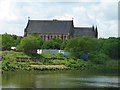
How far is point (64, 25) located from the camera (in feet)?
211

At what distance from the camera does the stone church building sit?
210 ft

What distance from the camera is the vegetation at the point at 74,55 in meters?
36.2

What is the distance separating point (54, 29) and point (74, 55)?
68.3 feet

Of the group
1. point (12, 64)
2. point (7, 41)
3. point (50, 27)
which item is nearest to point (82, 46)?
point (7, 41)

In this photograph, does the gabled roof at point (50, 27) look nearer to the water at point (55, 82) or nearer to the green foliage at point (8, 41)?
the green foliage at point (8, 41)

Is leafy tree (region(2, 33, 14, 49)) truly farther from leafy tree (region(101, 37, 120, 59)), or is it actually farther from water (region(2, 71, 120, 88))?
→ water (region(2, 71, 120, 88))

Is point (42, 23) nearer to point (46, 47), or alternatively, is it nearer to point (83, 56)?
point (46, 47)

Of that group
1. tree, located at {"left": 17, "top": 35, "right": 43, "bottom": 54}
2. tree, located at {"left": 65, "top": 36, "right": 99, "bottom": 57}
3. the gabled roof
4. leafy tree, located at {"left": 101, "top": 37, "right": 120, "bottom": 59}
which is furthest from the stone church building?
tree, located at {"left": 17, "top": 35, "right": 43, "bottom": 54}

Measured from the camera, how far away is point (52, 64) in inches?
1451

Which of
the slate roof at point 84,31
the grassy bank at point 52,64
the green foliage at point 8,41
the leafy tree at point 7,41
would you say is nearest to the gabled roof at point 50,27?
the slate roof at point 84,31

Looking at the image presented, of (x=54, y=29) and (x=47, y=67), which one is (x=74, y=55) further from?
(x=54, y=29)

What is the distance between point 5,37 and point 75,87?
30.8 metres

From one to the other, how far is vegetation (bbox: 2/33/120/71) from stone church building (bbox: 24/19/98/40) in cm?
1404

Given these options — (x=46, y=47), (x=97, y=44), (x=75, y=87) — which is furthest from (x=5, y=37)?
(x=75, y=87)
